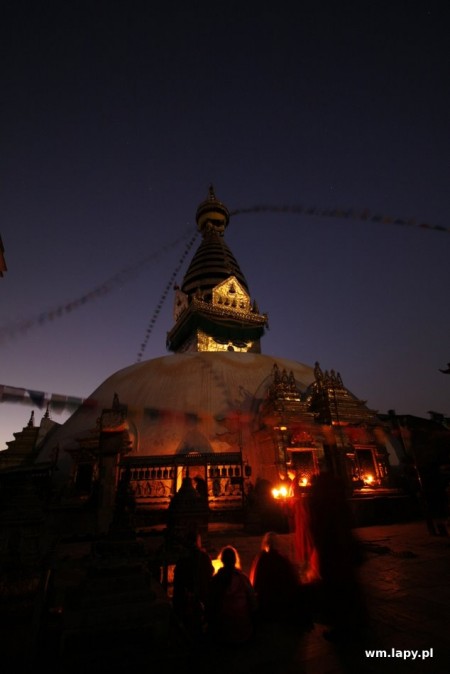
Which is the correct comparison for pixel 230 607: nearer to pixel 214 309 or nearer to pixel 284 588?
pixel 284 588

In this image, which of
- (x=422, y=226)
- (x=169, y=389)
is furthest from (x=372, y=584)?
(x=169, y=389)

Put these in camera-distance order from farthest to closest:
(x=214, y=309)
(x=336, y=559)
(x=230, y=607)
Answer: (x=214, y=309) → (x=336, y=559) → (x=230, y=607)

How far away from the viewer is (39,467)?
15.2 metres

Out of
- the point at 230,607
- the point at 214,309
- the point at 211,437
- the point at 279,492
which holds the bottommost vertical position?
the point at 230,607

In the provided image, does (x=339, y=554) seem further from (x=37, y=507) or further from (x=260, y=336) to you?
(x=260, y=336)

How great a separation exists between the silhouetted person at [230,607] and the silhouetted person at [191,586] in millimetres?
175

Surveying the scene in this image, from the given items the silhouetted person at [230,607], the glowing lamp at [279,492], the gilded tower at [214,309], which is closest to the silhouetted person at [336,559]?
the silhouetted person at [230,607]

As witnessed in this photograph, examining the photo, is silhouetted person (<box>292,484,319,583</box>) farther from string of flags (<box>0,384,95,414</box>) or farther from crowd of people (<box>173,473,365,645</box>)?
string of flags (<box>0,384,95,414</box>)

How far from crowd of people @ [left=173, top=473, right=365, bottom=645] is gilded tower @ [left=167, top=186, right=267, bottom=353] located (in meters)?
23.4

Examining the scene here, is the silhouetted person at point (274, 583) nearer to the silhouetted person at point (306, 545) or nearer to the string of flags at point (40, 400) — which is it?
the silhouetted person at point (306, 545)

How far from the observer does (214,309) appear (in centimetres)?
2909

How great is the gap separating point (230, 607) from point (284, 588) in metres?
0.92

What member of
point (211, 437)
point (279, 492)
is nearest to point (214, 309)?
point (211, 437)

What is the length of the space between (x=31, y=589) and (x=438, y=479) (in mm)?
14701
